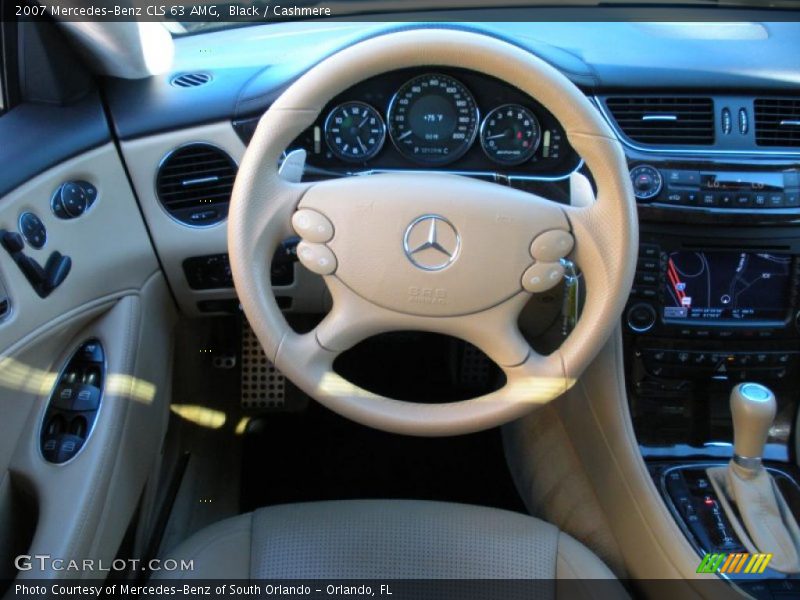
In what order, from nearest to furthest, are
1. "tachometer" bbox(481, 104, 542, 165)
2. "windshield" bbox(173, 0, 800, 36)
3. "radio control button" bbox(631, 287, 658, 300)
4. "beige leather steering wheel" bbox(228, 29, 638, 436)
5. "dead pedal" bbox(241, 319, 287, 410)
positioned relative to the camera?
1. "beige leather steering wheel" bbox(228, 29, 638, 436)
2. "tachometer" bbox(481, 104, 542, 165)
3. "radio control button" bbox(631, 287, 658, 300)
4. "windshield" bbox(173, 0, 800, 36)
5. "dead pedal" bbox(241, 319, 287, 410)

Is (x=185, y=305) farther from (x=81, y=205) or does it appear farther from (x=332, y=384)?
(x=332, y=384)

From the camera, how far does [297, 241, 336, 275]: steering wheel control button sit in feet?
4.55

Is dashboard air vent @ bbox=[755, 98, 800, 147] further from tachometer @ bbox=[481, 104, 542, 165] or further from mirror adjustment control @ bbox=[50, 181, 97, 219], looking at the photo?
mirror adjustment control @ bbox=[50, 181, 97, 219]

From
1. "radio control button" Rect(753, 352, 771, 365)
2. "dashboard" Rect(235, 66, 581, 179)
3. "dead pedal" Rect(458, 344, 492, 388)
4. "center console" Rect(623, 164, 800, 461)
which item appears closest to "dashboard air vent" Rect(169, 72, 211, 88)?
"dashboard" Rect(235, 66, 581, 179)

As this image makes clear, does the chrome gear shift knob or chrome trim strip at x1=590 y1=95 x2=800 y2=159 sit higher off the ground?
chrome trim strip at x1=590 y1=95 x2=800 y2=159

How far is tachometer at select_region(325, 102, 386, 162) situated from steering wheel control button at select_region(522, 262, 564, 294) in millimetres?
469

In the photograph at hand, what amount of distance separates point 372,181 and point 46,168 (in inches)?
24.7

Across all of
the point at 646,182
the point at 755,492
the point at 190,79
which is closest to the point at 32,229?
the point at 190,79

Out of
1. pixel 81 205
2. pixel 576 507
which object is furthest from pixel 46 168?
pixel 576 507

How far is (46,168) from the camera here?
1.56 m

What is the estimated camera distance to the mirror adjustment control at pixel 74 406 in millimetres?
1538

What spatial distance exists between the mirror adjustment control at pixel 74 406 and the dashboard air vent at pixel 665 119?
1162mm

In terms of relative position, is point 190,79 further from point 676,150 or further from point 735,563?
point 735,563

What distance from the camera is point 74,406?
5.19 ft
